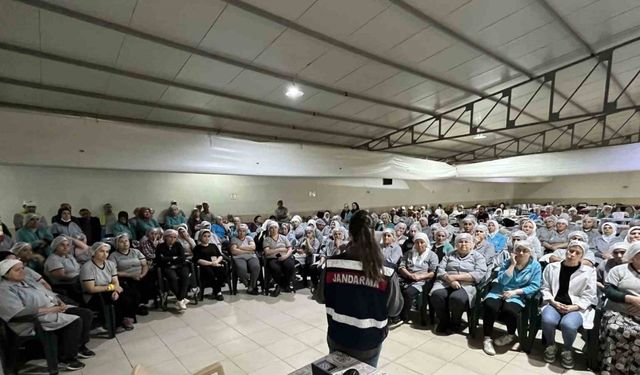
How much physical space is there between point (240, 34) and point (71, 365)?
3.75 meters

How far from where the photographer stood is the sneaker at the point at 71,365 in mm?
2648

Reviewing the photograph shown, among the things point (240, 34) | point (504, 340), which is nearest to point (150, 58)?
point (240, 34)

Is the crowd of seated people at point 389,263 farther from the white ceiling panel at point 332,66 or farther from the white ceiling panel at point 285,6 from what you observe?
the white ceiling panel at point 285,6

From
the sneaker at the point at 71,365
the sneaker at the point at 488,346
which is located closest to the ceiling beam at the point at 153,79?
the sneaker at the point at 71,365

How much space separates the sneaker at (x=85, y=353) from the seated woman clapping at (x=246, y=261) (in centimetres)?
204

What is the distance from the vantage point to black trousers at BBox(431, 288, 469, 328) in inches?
122

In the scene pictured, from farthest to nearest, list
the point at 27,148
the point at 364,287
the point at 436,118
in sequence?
the point at 436,118
the point at 27,148
the point at 364,287

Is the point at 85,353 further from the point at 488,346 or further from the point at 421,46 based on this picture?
the point at 421,46

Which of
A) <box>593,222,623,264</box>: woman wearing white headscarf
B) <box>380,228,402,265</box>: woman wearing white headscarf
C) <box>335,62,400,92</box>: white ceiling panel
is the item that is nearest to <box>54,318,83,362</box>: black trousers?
<box>380,228,402,265</box>: woman wearing white headscarf

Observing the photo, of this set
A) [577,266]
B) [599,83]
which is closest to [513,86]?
[599,83]

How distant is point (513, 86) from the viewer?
5.38 m

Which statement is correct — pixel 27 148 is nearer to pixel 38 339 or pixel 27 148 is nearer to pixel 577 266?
pixel 38 339

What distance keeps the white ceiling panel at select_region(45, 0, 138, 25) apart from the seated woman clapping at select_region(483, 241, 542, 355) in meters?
4.52

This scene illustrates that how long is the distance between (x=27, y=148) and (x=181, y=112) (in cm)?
220
